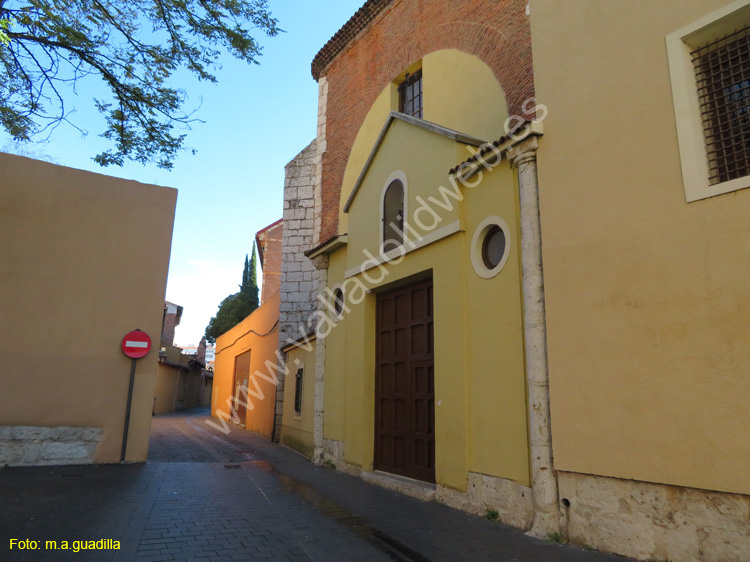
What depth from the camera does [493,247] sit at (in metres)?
6.36

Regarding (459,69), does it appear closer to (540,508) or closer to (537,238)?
(537,238)

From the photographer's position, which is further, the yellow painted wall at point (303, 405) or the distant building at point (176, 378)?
the distant building at point (176, 378)

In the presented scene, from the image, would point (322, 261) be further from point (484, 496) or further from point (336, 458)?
point (484, 496)

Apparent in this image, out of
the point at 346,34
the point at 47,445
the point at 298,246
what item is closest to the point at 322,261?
the point at 298,246

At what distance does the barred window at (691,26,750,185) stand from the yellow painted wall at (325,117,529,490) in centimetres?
199

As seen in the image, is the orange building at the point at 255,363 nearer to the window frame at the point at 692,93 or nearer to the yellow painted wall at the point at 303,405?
the yellow painted wall at the point at 303,405

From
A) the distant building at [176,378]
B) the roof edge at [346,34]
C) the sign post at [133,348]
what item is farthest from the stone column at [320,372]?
the distant building at [176,378]

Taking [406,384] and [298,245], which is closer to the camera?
[406,384]

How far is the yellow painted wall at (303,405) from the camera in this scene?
10.9 metres

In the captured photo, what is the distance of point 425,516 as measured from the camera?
5805 mm

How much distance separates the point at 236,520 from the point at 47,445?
185 inches

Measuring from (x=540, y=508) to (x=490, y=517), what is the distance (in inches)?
31.6

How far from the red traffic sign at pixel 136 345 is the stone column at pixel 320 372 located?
3211 millimetres

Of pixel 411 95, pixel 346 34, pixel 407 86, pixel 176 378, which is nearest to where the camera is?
pixel 411 95
